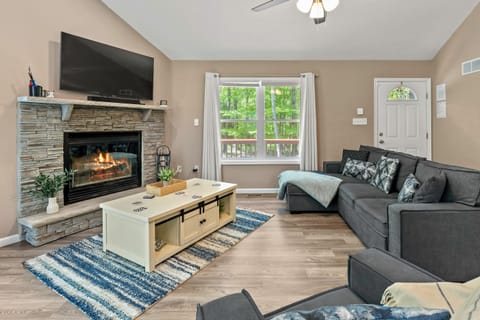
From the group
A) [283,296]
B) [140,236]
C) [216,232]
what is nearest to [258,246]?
[216,232]

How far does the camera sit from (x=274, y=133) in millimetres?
5320

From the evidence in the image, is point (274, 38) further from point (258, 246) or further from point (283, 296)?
point (283, 296)

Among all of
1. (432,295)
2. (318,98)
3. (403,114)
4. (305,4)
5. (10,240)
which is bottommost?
(10,240)

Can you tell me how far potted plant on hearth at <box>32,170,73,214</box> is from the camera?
9.88 feet

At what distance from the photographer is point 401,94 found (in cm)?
520

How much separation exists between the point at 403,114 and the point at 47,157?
225 inches

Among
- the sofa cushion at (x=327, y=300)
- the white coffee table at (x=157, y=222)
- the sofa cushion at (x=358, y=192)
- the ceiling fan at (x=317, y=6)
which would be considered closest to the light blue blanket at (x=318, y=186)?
the sofa cushion at (x=358, y=192)

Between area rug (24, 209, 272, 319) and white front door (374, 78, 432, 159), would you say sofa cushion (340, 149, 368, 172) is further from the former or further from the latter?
area rug (24, 209, 272, 319)

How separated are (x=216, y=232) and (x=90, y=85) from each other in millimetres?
2468

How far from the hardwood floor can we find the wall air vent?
325 cm

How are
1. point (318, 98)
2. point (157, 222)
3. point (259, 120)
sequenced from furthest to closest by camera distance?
point (259, 120)
point (318, 98)
point (157, 222)

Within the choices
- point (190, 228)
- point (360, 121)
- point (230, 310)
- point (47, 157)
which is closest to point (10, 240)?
point (47, 157)

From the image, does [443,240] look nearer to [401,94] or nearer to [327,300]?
[327,300]

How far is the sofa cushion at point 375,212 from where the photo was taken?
2.37 m
